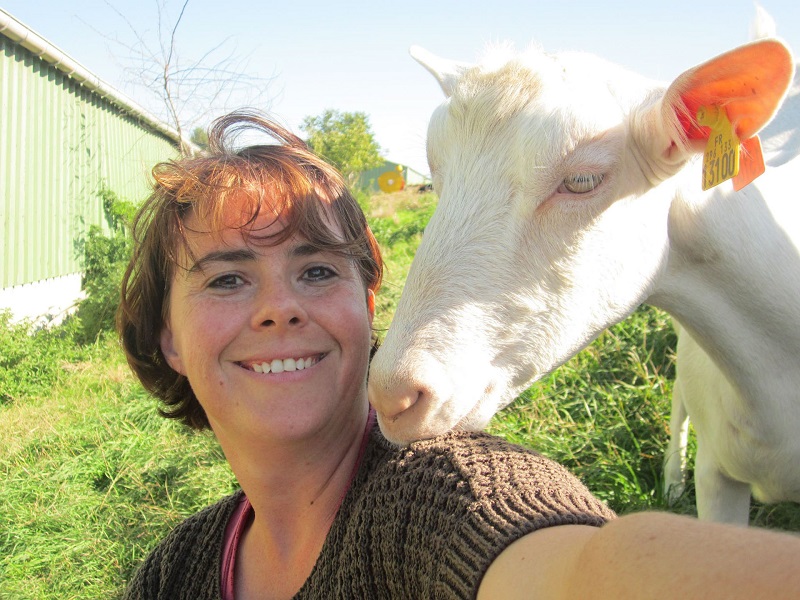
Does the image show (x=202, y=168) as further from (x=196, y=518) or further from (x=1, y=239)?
(x=1, y=239)

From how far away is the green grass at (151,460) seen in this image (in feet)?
9.99

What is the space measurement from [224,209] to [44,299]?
717 centimetres

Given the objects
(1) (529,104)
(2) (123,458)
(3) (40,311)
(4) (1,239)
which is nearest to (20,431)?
(2) (123,458)

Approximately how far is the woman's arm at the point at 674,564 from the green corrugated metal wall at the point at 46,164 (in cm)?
737

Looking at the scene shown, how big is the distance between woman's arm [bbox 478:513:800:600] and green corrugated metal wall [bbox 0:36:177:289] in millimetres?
7371

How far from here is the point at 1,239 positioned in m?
6.73

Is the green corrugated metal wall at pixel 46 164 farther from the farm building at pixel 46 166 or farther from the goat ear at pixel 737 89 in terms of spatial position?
the goat ear at pixel 737 89

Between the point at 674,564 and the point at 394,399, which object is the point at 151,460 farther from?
the point at 674,564

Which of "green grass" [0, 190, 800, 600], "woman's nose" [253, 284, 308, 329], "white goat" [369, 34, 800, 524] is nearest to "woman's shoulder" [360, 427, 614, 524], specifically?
"white goat" [369, 34, 800, 524]

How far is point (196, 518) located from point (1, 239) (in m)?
6.22

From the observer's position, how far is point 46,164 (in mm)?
7848

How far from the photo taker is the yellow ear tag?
153cm

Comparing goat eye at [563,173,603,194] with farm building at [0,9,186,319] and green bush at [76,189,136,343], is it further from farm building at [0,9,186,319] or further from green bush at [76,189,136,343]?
farm building at [0,9,186,319]

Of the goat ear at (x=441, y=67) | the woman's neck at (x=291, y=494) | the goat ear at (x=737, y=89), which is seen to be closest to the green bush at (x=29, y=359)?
the goat ear at (x=441, y=67)
